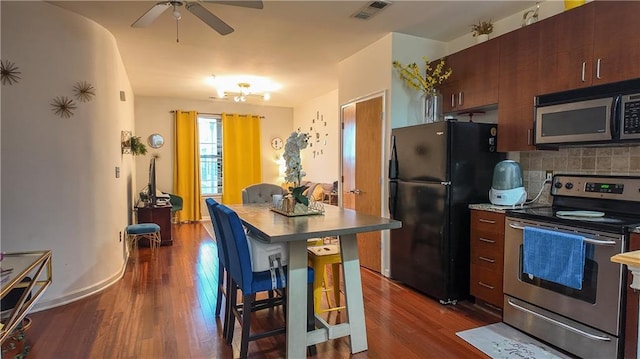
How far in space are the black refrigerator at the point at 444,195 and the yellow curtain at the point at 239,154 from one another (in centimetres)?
520

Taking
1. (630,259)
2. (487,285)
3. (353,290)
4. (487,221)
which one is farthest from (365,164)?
(630,259)

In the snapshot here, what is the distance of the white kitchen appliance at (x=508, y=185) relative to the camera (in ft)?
9.36

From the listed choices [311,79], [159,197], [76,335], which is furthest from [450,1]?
[159,197]

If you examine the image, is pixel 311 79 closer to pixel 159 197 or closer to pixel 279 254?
pixel 159 197

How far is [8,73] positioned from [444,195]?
3.66 m

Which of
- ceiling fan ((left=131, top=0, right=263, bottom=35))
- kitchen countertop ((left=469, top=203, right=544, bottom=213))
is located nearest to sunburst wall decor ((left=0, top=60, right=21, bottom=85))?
ceiling fan ((left=131, top=0, right=263, bottom=35))

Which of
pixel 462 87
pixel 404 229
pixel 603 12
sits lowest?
pixel 404 229

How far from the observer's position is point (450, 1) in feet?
9.71

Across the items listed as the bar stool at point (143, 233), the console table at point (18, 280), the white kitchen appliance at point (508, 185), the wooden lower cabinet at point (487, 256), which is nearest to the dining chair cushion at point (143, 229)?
the bar stool at point (143, 233)

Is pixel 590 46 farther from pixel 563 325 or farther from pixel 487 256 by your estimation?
pixel 563 325

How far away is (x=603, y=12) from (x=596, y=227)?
1391 millimetres

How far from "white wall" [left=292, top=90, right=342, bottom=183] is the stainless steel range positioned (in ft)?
13.2

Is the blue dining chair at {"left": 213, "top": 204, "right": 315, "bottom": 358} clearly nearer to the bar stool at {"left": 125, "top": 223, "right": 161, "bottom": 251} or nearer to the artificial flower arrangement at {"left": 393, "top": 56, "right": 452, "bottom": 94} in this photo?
the artificial flower arrangement at {"left": 393, "top": 56, "right": 452, "bottom": 94}

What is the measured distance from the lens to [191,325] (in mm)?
2674
